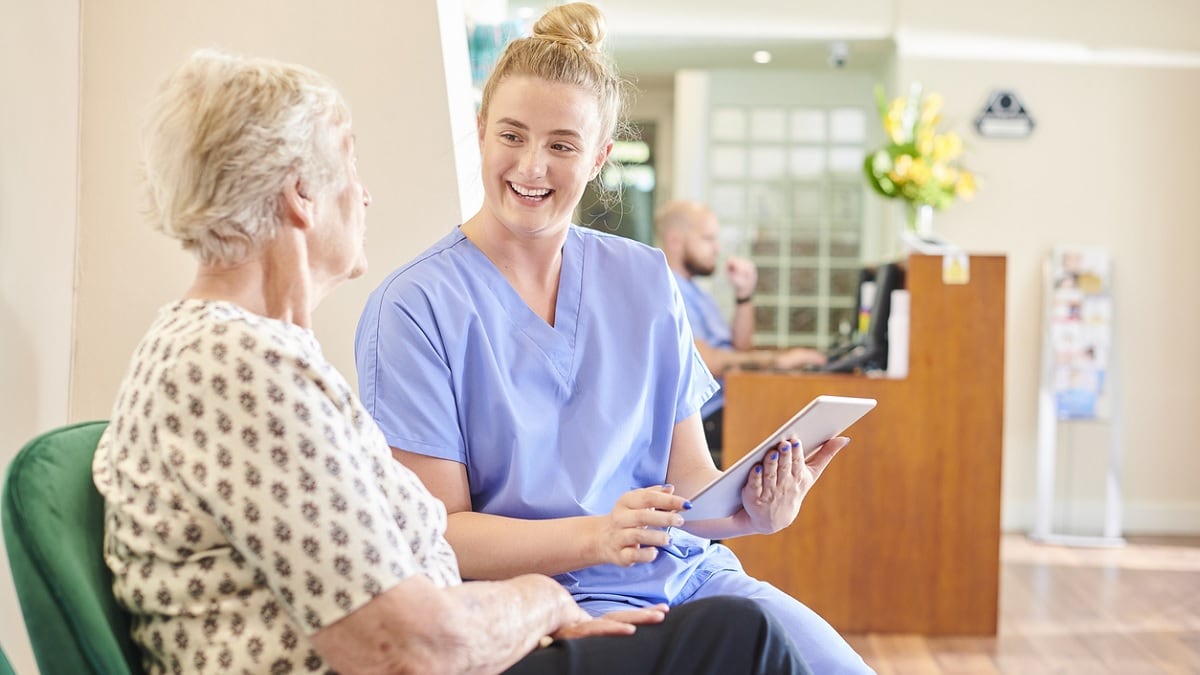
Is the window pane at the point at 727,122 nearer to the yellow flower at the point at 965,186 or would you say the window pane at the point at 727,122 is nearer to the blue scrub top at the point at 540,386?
the yellow flower at the point at 965,186

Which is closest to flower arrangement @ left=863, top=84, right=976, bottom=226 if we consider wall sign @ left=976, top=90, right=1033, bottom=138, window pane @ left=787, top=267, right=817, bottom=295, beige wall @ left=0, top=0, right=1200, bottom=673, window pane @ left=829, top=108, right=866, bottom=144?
wall sign @ left=976, top=90, right=1033, bottom=138

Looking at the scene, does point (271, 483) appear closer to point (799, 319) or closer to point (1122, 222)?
point (1122, 222)

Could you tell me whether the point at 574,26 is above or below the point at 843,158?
above

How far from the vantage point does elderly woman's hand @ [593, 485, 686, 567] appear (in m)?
1.35

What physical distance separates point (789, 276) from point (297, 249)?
564 centimetres

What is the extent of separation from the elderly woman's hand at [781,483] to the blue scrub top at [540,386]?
0.12m

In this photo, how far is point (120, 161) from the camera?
1789 mm

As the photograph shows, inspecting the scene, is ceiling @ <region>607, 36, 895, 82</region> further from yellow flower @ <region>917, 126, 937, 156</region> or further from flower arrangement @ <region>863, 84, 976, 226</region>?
yellow flower @ <region>917, 126, 937, 156</region>

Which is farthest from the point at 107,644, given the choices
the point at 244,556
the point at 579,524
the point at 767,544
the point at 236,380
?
the point at 767,544

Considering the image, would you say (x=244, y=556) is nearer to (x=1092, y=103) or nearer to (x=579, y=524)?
(x=579, y=524)

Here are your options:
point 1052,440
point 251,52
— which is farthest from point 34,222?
point 1052,440

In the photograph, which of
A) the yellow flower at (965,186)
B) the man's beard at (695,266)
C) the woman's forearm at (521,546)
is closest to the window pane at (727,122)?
the yellow flower at (965,186)

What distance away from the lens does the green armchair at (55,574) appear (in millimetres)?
949

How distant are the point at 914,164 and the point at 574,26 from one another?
342 cm
